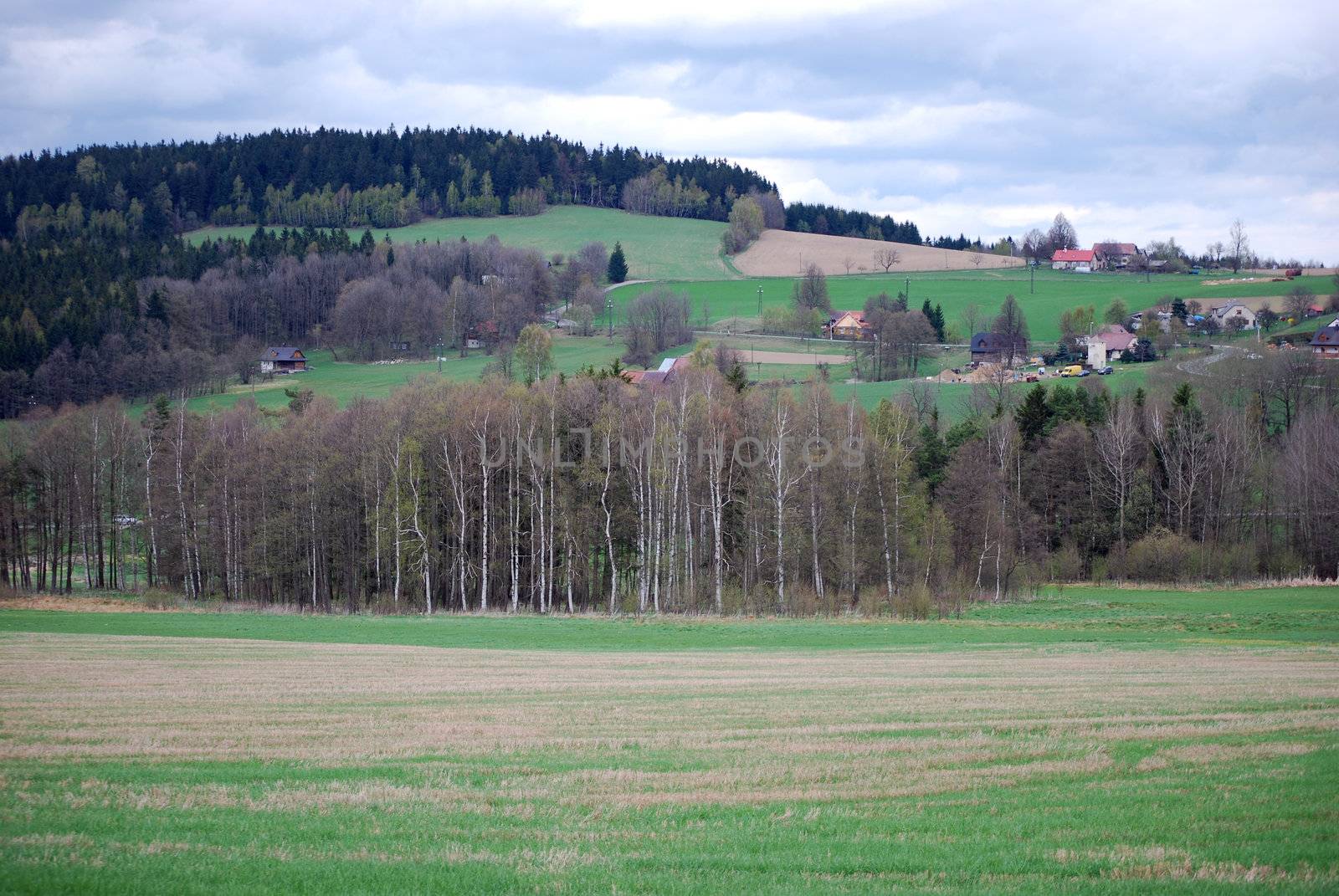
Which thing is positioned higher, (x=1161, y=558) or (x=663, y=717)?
(x=663, y=717)

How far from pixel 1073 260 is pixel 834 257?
4620 cm

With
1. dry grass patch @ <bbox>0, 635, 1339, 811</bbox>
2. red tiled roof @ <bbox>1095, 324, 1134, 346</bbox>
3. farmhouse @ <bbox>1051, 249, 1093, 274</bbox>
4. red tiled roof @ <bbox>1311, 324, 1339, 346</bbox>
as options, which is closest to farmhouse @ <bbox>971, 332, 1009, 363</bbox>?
red tiled roof @ <bbox>1095, 324, 1134, 346</bbox>

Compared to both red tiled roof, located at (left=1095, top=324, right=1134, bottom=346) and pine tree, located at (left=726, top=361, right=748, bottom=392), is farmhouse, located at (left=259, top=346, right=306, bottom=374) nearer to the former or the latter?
pine tree, located at (left=726, top=361, right=748, bottom=392)

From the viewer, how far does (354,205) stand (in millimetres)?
191500

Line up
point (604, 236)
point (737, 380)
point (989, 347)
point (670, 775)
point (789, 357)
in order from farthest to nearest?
point (604, 236), point (989, 347), point (789, 357), point (737, 380), point (670, 775)

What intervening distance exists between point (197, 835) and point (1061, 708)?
1465 centimetres

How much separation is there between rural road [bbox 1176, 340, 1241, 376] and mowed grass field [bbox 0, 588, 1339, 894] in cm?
7392

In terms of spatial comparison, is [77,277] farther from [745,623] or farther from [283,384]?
[745,623]

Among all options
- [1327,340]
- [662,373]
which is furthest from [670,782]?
[1327,340]

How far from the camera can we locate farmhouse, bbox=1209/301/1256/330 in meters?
123

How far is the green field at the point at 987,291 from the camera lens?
135 meters

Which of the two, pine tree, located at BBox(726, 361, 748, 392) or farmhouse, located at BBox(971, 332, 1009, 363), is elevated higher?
farmhouse, located at BBox(971, 332, 1009, 363)

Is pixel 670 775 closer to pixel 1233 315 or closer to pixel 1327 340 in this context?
pixel 1327 340

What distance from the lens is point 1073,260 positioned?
186750 mm
